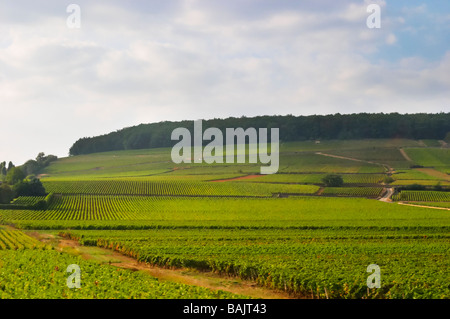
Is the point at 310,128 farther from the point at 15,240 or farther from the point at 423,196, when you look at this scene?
the point at 15,240

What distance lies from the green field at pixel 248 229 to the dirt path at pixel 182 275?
0.61 m

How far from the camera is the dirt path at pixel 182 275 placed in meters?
27.6

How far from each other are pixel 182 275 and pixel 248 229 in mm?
21149

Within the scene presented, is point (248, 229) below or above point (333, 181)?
below

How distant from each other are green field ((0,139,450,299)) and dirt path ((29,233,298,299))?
613 mm

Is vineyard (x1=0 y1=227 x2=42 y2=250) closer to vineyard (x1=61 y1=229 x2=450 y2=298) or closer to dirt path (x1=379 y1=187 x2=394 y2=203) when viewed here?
vineyard (x1=61 y1=229 x2=450 y2=298)

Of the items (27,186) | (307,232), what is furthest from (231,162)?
(307,232)

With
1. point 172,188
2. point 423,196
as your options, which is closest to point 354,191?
point 423,196

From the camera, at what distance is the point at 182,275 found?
104 ft

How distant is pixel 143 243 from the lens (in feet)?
137

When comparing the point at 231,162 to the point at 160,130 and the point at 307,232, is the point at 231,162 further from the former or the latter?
the point at 307,232

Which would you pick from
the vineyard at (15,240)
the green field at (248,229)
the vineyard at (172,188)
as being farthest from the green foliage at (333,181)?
the vineyard at (15,240)

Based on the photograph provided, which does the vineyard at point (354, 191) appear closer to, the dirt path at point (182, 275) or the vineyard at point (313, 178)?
the vineyard at point (313, 178)

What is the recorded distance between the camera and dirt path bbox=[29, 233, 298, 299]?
90.6ft
